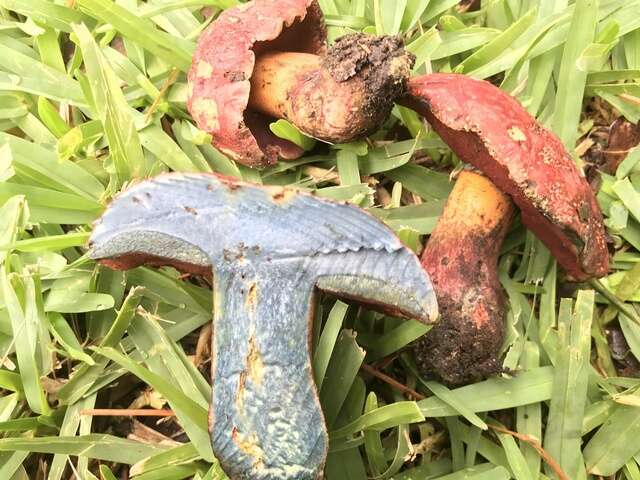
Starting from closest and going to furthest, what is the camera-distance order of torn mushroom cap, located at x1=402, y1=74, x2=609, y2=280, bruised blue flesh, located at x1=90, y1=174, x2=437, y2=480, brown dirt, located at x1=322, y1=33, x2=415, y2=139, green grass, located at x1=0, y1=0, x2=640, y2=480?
1. bruised blue flesh, located at x1=90, y1=174, x2=437, y2=480
2. torn mushroom cap, located at x1=402, y1=74, x2=609, y2=280
3. brown dirt, located at x1=322, y1=33, x2=415, y2=139
4. green grass, located at x1=0, y1=0, x2=640, y2=480

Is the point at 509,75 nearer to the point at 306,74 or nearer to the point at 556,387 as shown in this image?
the point at 306,74

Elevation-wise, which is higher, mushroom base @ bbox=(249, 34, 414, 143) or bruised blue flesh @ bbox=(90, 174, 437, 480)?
mushroom base @ bbox=(249, 34, 414, 143)

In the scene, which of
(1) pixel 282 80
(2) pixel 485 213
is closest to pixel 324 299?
(2) pixel 485 213

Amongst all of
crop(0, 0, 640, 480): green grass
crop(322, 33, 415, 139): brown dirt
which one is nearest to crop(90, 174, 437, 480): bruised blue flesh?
crop(0, 0, 640, 480): green grass

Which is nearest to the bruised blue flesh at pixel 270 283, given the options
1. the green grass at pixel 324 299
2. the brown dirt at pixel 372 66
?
the green grass at pixel 324 299

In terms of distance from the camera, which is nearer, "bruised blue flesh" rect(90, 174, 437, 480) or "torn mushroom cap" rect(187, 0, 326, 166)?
"bruised blue flesh" rect(90, 174, 437, 480)

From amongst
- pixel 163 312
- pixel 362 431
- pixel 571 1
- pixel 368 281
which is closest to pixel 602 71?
pixel 571 1

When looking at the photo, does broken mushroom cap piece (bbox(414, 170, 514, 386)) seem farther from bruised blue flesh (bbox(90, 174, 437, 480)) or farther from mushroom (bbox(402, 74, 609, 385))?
bruised blue flesh (bbox(90, 174, 437, 480))
